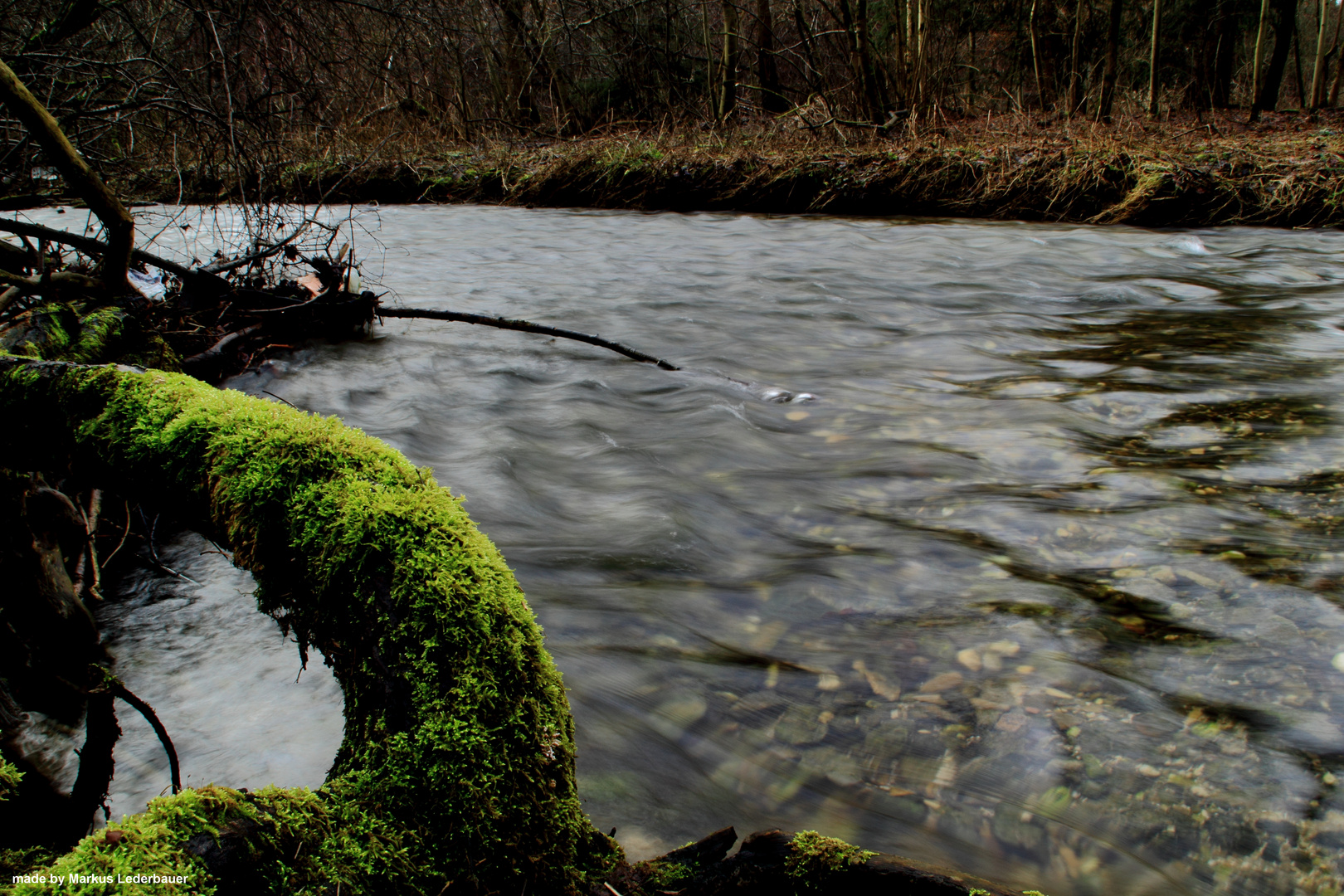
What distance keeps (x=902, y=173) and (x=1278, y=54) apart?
29.3ft

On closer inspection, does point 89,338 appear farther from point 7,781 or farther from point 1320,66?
point 1320,66

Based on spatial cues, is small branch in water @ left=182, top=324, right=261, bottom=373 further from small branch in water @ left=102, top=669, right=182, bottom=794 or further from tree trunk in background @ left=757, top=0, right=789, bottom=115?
tree trunk in background @ left=757, top=0, right=789, bottom=115

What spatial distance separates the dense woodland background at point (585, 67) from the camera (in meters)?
5.04

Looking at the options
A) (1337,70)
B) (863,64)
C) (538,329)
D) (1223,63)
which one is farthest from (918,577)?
(1337,70)

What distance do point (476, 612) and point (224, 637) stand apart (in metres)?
1.84

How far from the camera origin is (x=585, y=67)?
21172 millimetres

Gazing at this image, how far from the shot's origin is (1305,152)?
10648 millimetres

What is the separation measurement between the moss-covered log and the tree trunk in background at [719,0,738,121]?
16.1 metres

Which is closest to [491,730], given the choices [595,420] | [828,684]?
[828,684]

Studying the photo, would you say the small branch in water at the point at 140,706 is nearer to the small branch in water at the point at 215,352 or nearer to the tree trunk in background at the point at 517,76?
the small branch in water at the point at 215,352

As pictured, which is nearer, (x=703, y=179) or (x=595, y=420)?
(x=595, y=420)

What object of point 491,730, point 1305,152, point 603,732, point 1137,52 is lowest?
point 603,732

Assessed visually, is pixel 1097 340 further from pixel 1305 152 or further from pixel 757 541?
pixel 1305 152

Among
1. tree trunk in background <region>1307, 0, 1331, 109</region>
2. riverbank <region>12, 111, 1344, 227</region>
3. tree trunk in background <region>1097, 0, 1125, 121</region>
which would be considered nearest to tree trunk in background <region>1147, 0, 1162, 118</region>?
tree trunk in background <region>1097, 0, 1125, 121</region>
